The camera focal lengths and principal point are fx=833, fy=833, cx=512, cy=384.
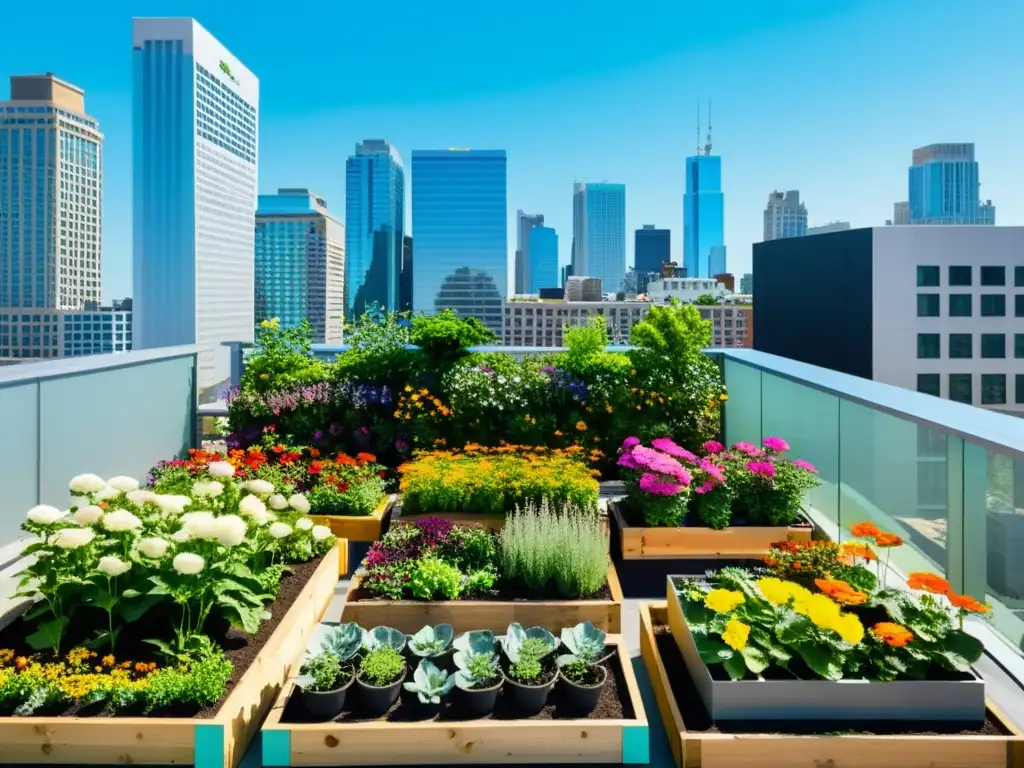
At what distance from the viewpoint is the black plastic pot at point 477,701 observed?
7.78ft

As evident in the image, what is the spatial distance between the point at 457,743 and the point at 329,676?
0.44m

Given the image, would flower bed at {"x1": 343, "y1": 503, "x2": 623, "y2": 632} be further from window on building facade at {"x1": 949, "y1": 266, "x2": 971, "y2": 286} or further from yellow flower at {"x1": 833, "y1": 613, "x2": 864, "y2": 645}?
window on building facade at {"x1": 949, "y1": 266, "x2": 971, "y2": 286}

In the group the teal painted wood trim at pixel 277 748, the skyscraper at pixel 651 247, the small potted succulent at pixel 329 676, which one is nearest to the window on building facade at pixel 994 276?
the small potted succulent at pixel 329 676

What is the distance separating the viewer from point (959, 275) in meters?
56.4

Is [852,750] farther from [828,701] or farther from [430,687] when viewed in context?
[430,687]

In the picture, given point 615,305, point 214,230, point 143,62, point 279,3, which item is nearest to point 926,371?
point 615,305

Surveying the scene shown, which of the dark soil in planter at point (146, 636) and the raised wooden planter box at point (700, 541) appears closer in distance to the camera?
the dark soil in planter at point (146, 636)

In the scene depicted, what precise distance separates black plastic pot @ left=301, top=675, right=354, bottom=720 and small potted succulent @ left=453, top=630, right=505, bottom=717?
34 centimetres

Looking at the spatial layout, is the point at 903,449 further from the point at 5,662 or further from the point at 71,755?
the point at 5,662

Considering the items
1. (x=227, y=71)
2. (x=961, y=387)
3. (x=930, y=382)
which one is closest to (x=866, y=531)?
(x=930, y=382)

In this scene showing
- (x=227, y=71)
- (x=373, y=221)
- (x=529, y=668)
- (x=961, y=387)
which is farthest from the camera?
(x=373, y=221)

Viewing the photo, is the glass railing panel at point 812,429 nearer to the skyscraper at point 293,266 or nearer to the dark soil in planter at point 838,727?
the dark soil in planter at point 838,727

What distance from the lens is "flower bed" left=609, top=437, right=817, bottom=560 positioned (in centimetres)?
423

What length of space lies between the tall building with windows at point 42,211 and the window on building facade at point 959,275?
354 ft
